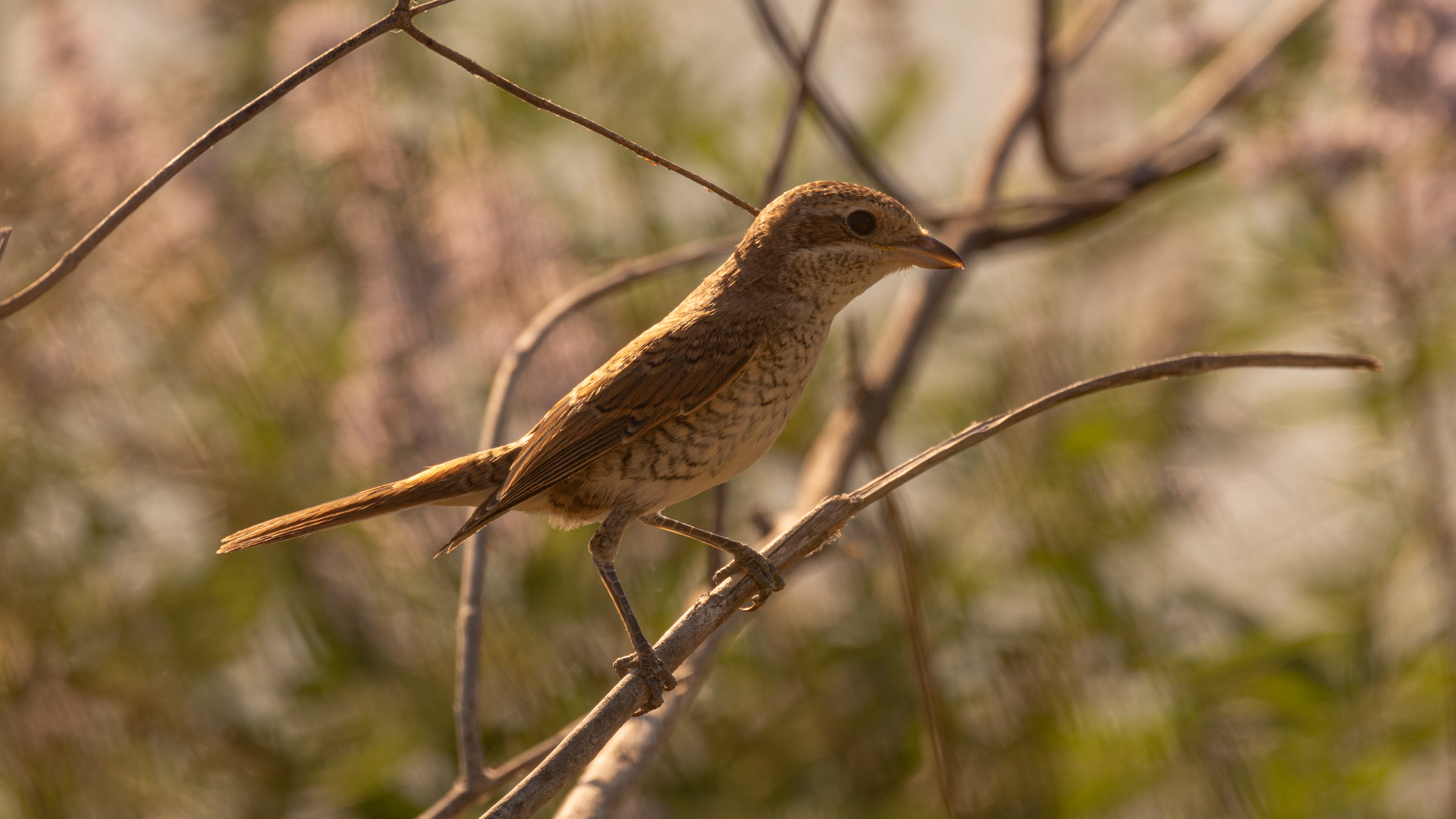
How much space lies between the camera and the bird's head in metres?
2.33

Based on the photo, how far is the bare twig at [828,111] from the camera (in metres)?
3.01

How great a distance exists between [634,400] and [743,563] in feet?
1.52

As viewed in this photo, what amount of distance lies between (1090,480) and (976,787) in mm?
1060

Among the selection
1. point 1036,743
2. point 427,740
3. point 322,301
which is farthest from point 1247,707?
Result: point 322,301

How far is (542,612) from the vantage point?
3492 millimetres

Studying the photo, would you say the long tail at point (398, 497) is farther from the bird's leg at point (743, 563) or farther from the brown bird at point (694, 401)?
the bird's leg at point (743, 563)

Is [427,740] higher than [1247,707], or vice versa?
[427,740]

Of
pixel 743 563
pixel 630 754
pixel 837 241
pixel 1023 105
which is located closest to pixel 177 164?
pixel 743 563

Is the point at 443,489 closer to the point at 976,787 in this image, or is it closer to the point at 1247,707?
the point at 976,787

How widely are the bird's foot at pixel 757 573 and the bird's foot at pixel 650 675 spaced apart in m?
0.18

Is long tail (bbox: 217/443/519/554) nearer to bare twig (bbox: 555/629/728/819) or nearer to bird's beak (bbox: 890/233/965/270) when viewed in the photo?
bare twig (bbox: 555/629/728/819)

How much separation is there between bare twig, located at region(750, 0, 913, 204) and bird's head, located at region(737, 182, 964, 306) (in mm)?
585

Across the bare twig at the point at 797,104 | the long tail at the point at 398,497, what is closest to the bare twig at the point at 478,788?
the long tail at the point at 398,497

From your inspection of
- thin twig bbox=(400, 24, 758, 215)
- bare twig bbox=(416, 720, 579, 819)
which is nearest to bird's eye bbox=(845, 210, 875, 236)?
thin twig bbox=(400, 24, 758, 215)
